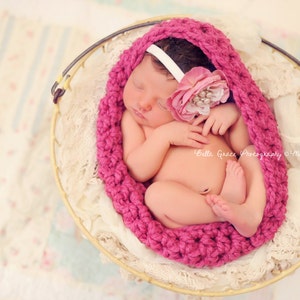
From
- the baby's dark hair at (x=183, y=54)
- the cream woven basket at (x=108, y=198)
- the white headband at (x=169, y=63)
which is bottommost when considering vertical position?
the cream woven basket at (x=108, y=198)

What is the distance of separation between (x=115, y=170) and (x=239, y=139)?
272 mm

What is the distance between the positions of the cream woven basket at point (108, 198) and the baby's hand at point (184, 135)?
174 millimetres

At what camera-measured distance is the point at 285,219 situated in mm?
1013

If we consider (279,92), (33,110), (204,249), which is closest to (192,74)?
(279,92)

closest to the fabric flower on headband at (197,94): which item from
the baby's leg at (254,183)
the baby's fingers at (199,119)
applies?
the baby's fingers at (199,119)

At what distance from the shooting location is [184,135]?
101 cm

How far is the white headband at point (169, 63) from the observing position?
3.12ft

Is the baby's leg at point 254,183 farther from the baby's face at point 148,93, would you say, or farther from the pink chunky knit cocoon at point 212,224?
the baby's face at point 148,93

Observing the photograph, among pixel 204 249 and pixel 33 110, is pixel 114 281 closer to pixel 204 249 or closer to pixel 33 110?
pixel 204 249

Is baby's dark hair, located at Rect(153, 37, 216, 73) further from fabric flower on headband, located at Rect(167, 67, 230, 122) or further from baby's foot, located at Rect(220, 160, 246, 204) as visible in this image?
baby's foot, located at Rect(220, 160, 246, 204)

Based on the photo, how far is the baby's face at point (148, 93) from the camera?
979 millimetres

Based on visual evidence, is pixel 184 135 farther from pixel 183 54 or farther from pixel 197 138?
pixel 183 54

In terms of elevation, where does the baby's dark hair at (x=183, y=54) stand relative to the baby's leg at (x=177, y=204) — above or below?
above

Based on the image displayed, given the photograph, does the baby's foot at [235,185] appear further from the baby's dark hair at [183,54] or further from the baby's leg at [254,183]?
the baby's dark hair at [183,54]
